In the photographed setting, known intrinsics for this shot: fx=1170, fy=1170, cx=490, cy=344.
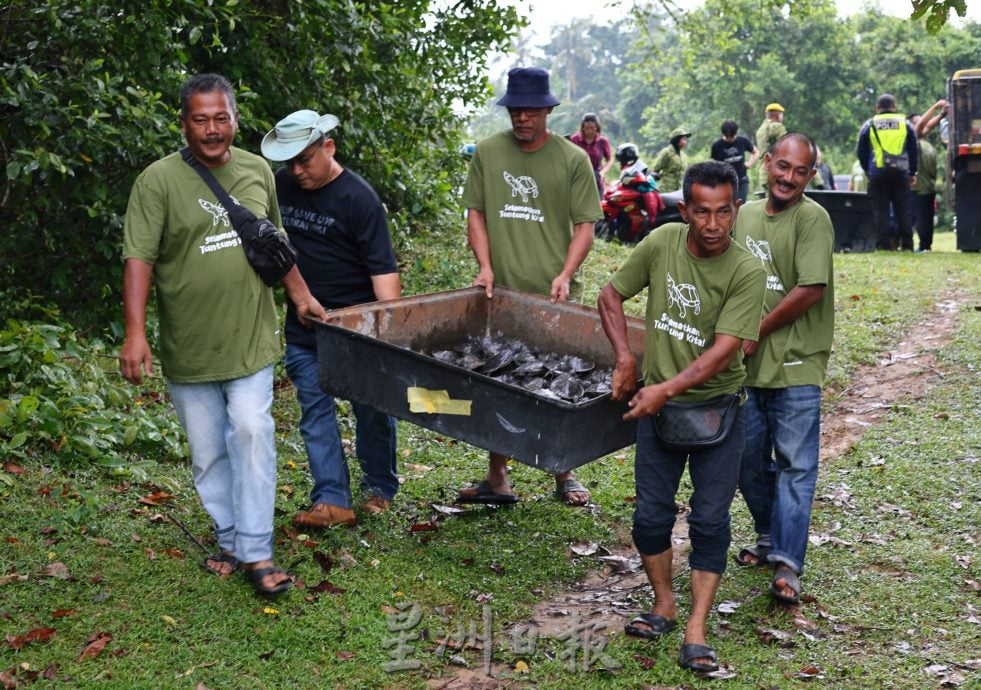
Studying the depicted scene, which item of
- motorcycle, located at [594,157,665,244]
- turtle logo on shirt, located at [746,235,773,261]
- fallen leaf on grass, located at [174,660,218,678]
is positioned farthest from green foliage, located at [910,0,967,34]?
motorcycle, located at [594,157,665,244]

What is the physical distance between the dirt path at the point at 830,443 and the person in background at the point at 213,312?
118cm

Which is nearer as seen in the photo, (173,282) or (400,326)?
(173,282)

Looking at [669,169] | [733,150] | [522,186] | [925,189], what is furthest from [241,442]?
[925,189]

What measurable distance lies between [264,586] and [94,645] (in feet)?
2.45

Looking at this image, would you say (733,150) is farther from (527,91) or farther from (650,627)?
(650,627)

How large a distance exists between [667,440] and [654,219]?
1274 centimetres

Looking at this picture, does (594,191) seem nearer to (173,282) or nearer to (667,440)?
(667,440)

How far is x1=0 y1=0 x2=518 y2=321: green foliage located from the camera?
22.8 ft

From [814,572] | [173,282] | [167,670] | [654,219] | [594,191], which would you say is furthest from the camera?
[654,219]

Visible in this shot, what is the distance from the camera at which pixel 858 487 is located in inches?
276

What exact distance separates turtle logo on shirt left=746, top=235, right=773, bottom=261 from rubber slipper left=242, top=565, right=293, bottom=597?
8.39ft

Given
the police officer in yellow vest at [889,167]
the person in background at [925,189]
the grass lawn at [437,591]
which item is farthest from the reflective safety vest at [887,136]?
the grass lawn at [437,591]

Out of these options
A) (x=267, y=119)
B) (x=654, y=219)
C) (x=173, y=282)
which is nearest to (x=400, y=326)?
(x=173, y=282)

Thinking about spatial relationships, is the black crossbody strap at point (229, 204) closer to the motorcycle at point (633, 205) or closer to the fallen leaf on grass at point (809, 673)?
the fallen leaf on grass at point (809, 673)
